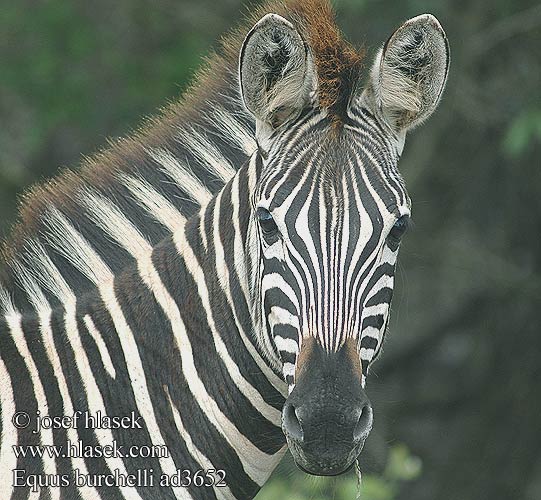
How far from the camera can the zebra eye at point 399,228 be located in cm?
395

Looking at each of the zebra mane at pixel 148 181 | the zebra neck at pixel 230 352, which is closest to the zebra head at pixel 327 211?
the zebra neck at pixel 230 352

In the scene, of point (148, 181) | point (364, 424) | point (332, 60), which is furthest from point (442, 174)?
point (364, 424)

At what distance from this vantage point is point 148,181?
470 centimetres

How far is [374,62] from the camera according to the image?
4.22 m

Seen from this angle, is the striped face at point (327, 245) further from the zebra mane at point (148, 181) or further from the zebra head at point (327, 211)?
the zebra mane at point (148, 181)

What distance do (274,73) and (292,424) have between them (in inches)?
61.2

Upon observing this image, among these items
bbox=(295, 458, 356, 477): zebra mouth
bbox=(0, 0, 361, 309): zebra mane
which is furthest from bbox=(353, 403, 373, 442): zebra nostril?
bbox=(0, 0, 361, 309): zebra mane

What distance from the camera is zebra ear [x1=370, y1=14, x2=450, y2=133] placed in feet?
13.7

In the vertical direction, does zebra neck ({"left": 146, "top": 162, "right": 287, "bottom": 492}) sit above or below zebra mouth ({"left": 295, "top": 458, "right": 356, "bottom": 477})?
above

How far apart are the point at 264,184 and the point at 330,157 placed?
0.31m

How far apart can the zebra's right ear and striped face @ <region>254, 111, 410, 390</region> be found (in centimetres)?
22

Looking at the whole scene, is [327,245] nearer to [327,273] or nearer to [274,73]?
[327,273]

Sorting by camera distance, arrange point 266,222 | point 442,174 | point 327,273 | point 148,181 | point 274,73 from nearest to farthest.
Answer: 1. point 327,273
2. point 266,222
3. point 274,73
4. point 148,181
5. point 442,174

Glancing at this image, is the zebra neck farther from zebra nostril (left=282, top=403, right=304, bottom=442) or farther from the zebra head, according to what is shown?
zebra nostril (left=282, top=403, right=304, bottom=442)
